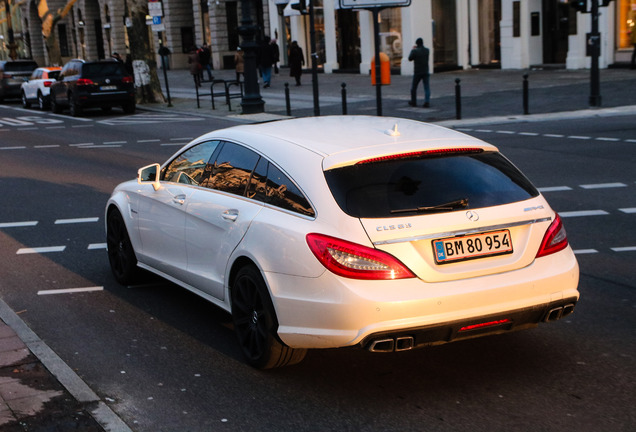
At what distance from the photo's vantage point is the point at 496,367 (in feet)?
17.6

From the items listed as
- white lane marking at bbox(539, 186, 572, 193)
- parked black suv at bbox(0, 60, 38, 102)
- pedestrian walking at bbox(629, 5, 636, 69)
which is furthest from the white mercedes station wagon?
parked black suv at bbox(0, 60, 38, 102)

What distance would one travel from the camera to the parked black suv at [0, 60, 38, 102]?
39.0 metres

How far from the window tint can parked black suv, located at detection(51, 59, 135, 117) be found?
81.2ft

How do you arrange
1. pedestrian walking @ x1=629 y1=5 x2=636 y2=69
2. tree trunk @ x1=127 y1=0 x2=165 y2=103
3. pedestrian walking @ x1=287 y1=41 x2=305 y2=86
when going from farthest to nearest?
pedestrian walking @ x1=287 y1=41 x2=305 y2=86, tree trunk @ x1=127 y1=0 x2=165 y2=103, pedestrian walking @ x1=629 y1=5 x2=636 y2=69

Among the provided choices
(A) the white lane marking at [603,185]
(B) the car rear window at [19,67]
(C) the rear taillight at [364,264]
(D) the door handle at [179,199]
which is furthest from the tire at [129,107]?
(C) the rear taillight at [364,264]

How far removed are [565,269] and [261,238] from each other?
1716 mm

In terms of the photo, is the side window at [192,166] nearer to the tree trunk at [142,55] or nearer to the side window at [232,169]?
the side window at [232,169]

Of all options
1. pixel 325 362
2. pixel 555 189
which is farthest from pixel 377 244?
pixel 555 189

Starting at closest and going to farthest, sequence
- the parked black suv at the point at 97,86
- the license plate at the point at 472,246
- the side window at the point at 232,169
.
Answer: the license plate at the point at 472,246, the side window at the point at 232,169, the parked black suv at the point at 97,86

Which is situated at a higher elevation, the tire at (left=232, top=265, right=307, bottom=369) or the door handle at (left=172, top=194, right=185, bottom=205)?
the door handle at (left=172, top=194, right=185, bottom=205)

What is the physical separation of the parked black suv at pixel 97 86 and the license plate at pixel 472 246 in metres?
25.8

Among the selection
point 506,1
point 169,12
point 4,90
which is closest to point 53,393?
point 506,1

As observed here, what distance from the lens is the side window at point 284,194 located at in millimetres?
5145

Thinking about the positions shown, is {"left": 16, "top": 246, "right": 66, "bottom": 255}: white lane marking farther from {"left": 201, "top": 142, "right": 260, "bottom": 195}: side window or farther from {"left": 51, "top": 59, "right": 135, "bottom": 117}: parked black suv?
{"left": 51, "top": 59, "right": 135, "bottom": 117}: parked black suv
